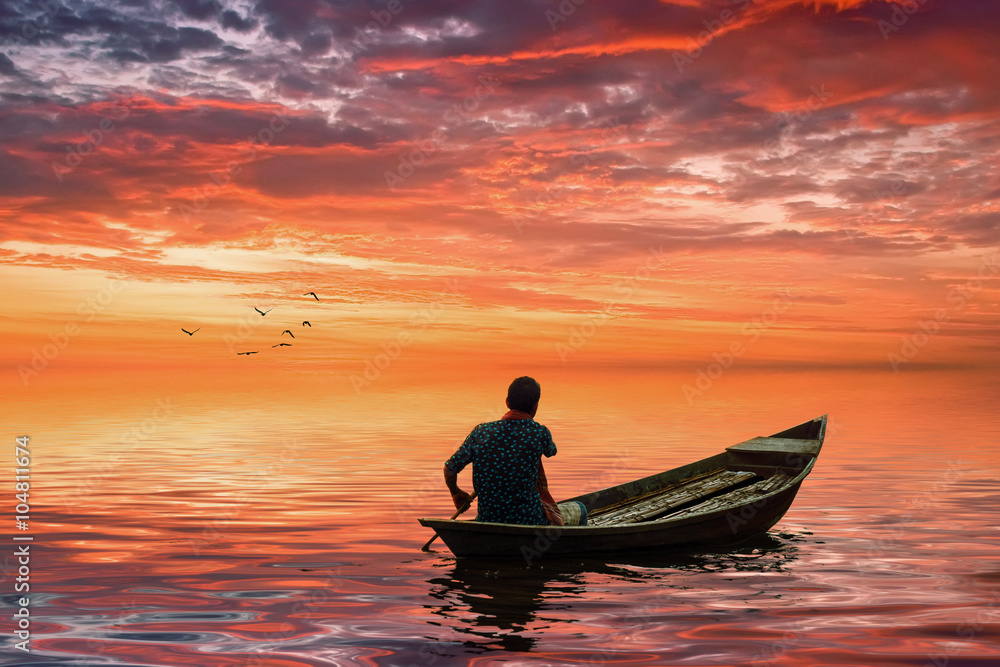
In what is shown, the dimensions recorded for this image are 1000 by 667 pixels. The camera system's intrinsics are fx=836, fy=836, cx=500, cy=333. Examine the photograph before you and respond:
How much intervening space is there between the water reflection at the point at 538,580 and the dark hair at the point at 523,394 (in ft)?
6.00

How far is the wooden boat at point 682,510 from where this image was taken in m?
9.38

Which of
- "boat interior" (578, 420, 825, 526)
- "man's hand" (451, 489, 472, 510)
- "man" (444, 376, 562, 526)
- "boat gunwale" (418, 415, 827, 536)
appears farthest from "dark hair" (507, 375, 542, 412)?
"boat interior" (578, 420, 825, 526)

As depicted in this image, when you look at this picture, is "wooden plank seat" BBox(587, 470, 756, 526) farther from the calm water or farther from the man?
the man

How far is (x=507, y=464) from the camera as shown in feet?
29.9

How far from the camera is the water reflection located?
7414 millimetres

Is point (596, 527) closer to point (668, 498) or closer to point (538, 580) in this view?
point (538, 580)

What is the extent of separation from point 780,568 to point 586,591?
2663 mm

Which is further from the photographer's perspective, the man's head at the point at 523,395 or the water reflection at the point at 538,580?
the man's head at the point at 523,395

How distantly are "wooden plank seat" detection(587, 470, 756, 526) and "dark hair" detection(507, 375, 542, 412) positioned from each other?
320 centimetres

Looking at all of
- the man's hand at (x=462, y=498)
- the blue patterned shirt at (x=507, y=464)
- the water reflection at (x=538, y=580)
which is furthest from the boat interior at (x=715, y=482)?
the man's hand at (x=462, y=498)

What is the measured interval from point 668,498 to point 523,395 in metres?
4.85

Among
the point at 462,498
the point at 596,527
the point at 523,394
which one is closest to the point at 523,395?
the point at 523,394

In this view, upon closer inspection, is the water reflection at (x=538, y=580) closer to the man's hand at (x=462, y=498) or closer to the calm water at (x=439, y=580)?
the calm water at (x=439, y=580)

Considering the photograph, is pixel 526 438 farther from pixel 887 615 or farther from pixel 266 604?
pixel 887 615
